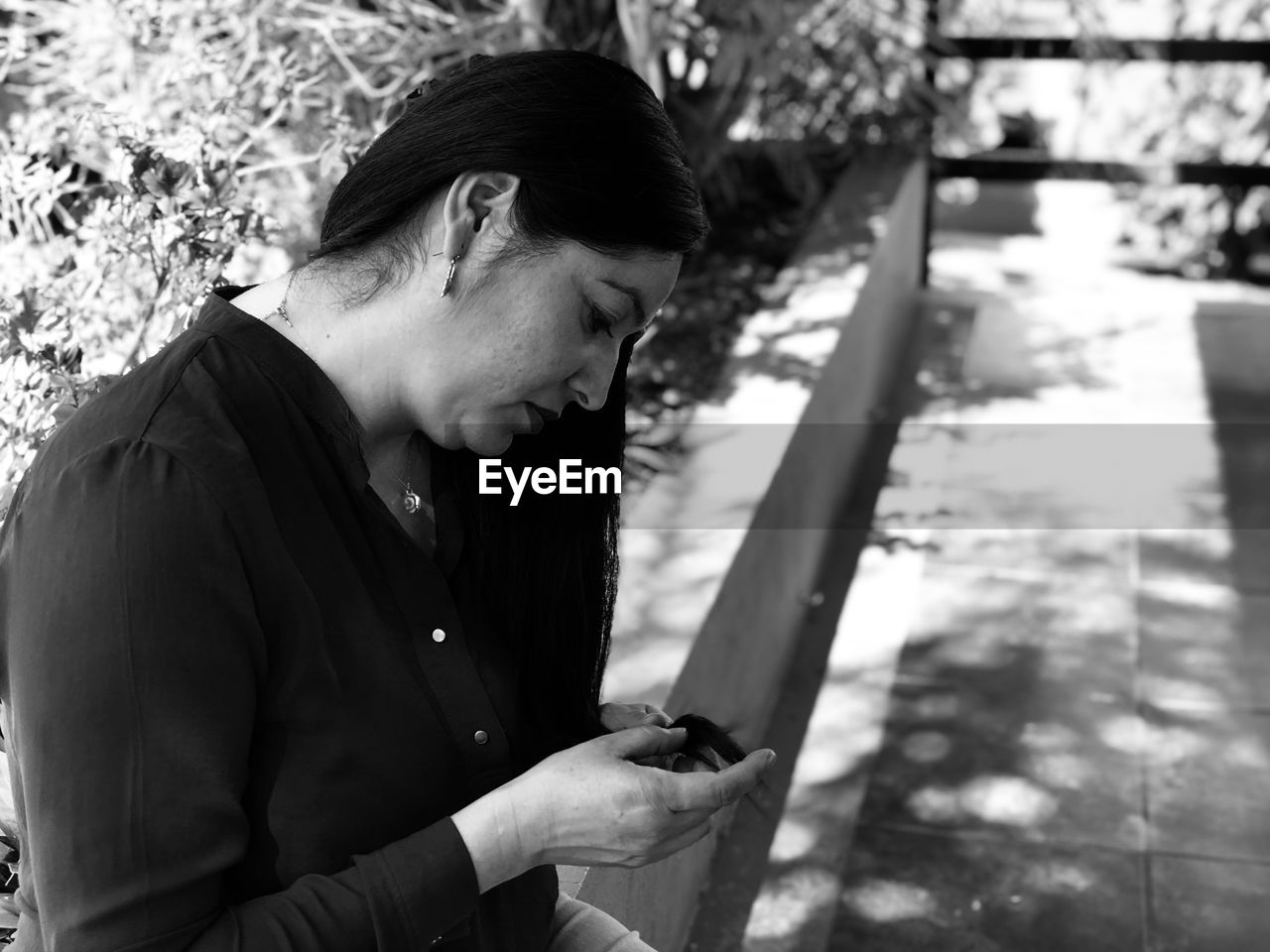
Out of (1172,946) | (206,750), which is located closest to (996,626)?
(1172,946)

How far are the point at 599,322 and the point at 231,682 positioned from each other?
Result: 1.50ft

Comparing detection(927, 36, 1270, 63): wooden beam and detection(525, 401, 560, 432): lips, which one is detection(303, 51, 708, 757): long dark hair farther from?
detection(927, 36, 1270, 63): wooden beam

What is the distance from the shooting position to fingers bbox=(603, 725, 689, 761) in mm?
1475

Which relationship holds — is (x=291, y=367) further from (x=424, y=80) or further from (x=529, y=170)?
(x=424, y=80)

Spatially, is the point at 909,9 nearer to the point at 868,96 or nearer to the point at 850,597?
the point at 868,96

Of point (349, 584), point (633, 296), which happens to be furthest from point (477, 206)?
point (349, 584)

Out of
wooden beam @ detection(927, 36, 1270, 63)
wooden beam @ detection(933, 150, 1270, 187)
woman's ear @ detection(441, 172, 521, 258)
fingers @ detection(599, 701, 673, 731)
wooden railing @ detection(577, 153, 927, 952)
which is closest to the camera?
woman's ear @ detection(441, 172, 521, 258)

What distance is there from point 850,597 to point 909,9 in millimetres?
2831

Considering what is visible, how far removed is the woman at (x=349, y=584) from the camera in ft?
3.83

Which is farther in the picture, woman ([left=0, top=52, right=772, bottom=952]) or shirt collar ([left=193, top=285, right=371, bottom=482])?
shirt collar ([left=193, top=285, right=371, bottom=482])

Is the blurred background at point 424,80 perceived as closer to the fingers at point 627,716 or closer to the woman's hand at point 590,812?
the fingers at point 627,716

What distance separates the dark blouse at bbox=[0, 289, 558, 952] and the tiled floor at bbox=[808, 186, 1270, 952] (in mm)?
1609

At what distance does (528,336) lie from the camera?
1.38 m

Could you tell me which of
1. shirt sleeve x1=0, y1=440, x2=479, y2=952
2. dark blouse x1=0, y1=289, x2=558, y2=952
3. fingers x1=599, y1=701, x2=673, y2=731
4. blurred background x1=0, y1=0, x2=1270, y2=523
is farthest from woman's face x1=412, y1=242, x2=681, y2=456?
blurred background x1=0, y1=0, x2=1270, y2=523
